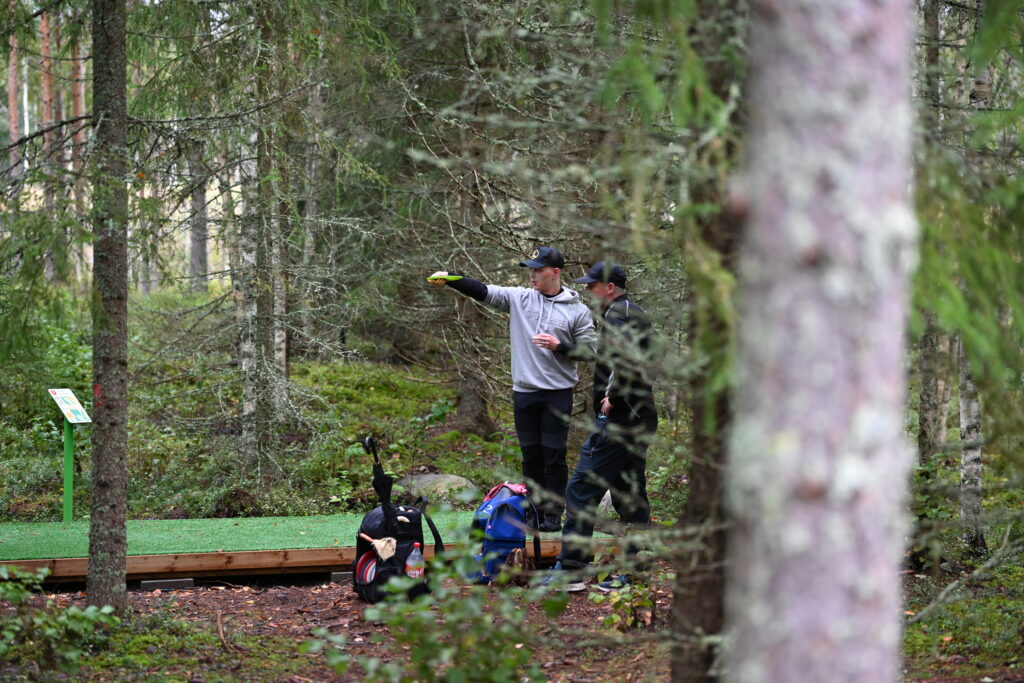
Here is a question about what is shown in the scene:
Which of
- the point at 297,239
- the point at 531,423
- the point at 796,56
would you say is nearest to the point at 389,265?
the point at 297,239

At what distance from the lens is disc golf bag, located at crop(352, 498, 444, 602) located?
5.89 meters

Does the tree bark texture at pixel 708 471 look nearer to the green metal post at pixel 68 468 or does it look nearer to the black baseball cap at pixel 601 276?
the black baseball cap at pixel 601 276

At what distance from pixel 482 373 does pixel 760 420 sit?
750 cm

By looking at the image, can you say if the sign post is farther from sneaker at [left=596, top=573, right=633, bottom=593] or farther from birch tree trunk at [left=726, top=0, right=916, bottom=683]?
birch tree trunk at [left=726, top=0, right=916, bottom=683]

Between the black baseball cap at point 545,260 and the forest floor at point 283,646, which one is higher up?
the black baseball cap at point 545,260

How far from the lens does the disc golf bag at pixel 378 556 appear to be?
5895mm

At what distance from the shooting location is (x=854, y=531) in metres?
1.69

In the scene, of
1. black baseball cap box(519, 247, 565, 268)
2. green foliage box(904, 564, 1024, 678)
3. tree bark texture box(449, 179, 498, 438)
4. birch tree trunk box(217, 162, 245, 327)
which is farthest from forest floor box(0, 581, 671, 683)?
tree bark texture box(449, 179, 498, 438)

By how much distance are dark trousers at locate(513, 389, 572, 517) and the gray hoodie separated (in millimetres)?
83

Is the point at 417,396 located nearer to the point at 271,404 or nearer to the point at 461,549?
the point at 271,404

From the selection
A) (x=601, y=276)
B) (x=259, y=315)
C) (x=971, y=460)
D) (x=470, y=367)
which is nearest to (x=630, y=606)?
(x=601, y=276)

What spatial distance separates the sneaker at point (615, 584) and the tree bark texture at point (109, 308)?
2769 millimetres

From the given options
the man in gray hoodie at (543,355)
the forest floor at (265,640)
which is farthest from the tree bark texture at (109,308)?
the man in gray hoodie at (543,355)

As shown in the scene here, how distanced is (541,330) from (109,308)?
2.78 meters
